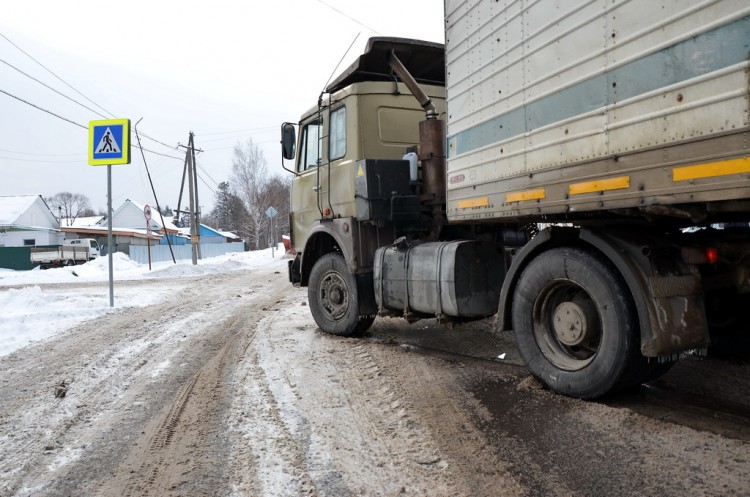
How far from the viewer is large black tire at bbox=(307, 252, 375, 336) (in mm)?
6172

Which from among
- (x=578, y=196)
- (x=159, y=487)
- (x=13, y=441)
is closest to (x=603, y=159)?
(x=578, y=196)

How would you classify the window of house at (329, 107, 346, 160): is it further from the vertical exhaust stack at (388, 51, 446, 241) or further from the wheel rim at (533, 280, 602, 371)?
the wheel rim at (533, 280, 602, 371)

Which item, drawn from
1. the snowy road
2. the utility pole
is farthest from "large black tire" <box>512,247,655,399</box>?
the utility pole

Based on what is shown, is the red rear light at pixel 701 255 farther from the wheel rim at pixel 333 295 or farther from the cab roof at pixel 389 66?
the cab roof at pixel 389 66

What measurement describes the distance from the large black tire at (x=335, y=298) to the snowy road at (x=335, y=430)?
28.0 inches

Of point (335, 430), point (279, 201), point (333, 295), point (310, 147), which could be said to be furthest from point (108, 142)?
point (279, 201)

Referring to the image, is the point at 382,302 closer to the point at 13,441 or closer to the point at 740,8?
the point at 13,441

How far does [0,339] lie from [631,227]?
24.3ft

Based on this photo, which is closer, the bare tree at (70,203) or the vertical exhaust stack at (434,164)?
the vertical exhaust stack at (434,164)

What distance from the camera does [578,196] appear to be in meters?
3.10

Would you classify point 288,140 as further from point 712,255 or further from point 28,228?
point 28,228

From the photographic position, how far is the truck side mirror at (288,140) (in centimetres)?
712

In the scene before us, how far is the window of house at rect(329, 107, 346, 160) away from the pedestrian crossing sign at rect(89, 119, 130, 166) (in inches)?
191

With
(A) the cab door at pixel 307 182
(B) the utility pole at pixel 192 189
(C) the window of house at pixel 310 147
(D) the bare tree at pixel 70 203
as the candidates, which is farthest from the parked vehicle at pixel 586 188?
(D) the bare tree at pixel 70 203
